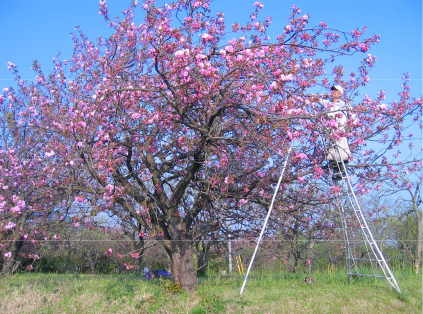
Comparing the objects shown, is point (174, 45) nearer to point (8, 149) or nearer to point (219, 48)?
point (219, 48)

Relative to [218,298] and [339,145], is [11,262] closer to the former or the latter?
[218,298]

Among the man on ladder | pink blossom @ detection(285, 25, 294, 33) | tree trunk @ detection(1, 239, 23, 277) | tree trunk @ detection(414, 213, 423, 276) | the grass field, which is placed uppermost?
pink blossom @ detection(285, 25, 294, 33)

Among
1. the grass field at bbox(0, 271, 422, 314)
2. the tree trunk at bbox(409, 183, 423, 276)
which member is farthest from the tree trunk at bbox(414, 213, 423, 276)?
the grass field at bbox(0, 271, 422, 314)

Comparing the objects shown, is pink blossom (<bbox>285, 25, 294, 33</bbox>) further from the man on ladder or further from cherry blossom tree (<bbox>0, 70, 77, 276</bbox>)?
cherry blossom tree (<bbox>0, 70, 77, 276</bbox>)

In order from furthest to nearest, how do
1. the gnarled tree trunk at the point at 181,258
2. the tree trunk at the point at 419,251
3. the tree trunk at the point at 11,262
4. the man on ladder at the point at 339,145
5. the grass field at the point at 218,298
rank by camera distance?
1. the tree trunk at the point at 11,262
2. the tree trunk at the point at 419,251
3. the gnarled tree trunk at the point at 181,258
4. the man on ladder at the point at 339,145
5. the grass field at the point at 218,298

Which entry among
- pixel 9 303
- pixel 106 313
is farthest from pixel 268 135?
pixel 9 303

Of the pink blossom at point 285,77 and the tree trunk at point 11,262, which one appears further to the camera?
the tree trunk at point 11,262

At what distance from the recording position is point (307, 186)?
6789mm

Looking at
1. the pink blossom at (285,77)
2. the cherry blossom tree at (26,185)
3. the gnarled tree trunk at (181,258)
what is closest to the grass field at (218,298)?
the gnarled tree trunk at (181,258)

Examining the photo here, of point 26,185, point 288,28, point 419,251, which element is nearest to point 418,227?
point 419,251

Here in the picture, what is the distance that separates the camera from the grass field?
5023mm

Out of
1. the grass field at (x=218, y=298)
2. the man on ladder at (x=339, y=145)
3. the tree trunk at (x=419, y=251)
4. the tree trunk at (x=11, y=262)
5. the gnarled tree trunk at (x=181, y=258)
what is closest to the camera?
the grass field at (x=218, y=298)

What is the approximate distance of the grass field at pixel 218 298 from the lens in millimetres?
5023

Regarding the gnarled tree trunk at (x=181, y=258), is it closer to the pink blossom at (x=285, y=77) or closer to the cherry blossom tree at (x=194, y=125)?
the cherry blossom tree at (x=194, y=125)
